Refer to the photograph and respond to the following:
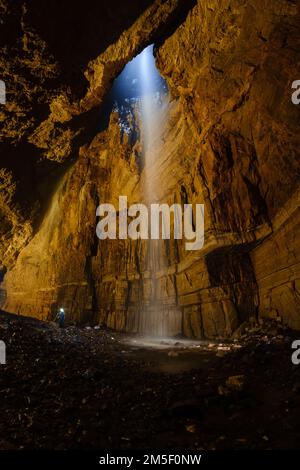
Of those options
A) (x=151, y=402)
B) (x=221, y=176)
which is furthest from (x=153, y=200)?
(x=151, y=402)

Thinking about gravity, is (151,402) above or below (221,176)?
below

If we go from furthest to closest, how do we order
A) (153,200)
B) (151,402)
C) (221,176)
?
(153,200) → (221,176) → (151,402)

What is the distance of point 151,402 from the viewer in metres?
4.18

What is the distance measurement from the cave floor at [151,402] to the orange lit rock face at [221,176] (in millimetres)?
4183

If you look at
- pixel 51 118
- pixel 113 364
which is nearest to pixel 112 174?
pixel 51 118

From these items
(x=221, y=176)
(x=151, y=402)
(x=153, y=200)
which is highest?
(x=153, y=200)

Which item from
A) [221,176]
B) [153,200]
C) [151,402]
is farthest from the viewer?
[153,200]

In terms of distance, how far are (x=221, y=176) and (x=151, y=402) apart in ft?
30.6

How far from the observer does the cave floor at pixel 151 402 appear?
10.3 feet

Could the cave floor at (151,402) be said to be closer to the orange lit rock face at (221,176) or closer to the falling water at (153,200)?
the orange lit rock face at (221,176)

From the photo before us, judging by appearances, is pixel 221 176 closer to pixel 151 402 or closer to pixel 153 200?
pixel 153 200

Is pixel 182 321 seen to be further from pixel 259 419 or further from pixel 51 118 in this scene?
pixel 51 118

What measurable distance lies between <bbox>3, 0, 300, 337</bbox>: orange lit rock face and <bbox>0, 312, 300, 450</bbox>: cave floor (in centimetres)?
418

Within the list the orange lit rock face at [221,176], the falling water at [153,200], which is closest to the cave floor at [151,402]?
the orange lit rock face at [221,176]
